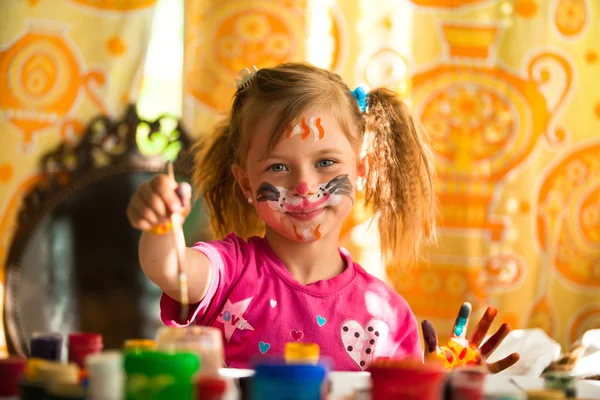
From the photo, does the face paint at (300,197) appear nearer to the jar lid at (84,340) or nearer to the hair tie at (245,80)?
the hair tie at (245,80)

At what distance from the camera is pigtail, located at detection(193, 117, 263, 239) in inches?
56.6

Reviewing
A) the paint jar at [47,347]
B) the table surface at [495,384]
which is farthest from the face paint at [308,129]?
the paint jar at [47,347]

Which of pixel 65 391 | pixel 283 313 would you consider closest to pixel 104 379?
pixel 65 391

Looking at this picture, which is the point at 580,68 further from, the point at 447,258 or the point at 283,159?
the point at 283,159

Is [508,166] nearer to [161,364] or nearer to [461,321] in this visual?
[461,321]

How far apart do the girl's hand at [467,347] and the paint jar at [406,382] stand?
46 cm

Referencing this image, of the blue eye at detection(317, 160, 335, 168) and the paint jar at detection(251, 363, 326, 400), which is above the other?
the blue eye at detection(317, 160, 335, 168)

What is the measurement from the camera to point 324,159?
123 centimetres

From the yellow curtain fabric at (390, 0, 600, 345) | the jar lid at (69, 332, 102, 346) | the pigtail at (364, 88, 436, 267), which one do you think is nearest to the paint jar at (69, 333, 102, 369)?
the jar lid at (69, 332, 102, 346)

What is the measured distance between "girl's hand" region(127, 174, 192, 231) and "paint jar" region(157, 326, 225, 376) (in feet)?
0.46

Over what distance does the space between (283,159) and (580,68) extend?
1329 millimetres

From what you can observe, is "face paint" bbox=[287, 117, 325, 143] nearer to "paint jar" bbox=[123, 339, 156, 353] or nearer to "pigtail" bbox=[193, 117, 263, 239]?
"pigtail" bbox=[193, 117, 263, 239]

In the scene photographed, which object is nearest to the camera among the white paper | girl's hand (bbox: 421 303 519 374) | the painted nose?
girl's hand (bbox: 421 303 519 374)

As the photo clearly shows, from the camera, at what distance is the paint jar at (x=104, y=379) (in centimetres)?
63
